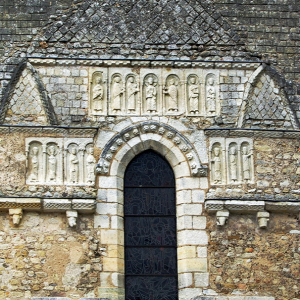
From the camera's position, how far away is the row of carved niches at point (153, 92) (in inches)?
511

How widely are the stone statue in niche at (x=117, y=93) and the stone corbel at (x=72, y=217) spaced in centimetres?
188

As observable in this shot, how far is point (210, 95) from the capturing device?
13141 millimetres

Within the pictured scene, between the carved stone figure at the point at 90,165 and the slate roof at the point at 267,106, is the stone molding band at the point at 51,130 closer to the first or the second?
the carved stone figure at the point at 90,165

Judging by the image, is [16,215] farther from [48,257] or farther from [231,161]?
[231,161]

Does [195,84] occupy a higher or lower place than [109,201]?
higher

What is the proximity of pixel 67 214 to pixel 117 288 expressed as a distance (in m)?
1.37

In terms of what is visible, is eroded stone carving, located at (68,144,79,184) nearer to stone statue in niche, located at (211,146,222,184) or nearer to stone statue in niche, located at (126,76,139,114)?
stone statue in niche, located at (126,76,139,114)

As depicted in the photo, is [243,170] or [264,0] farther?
[264,0]

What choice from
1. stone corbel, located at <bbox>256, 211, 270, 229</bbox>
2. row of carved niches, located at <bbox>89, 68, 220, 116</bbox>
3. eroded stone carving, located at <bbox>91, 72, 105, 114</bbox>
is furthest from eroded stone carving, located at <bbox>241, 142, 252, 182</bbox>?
eroded stone carving, located at <bbox>91, 72, 105, 114</bbox>

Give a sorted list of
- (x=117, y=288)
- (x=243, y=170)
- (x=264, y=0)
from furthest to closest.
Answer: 1. (x=264, y=0)
2. (x=243, y=170)
3. (x=117, y=288)

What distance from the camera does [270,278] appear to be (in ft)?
40.0

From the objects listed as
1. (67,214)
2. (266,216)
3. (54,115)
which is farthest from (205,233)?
(54,115)

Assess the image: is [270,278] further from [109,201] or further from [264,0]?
[264,0]

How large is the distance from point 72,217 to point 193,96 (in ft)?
9.49
